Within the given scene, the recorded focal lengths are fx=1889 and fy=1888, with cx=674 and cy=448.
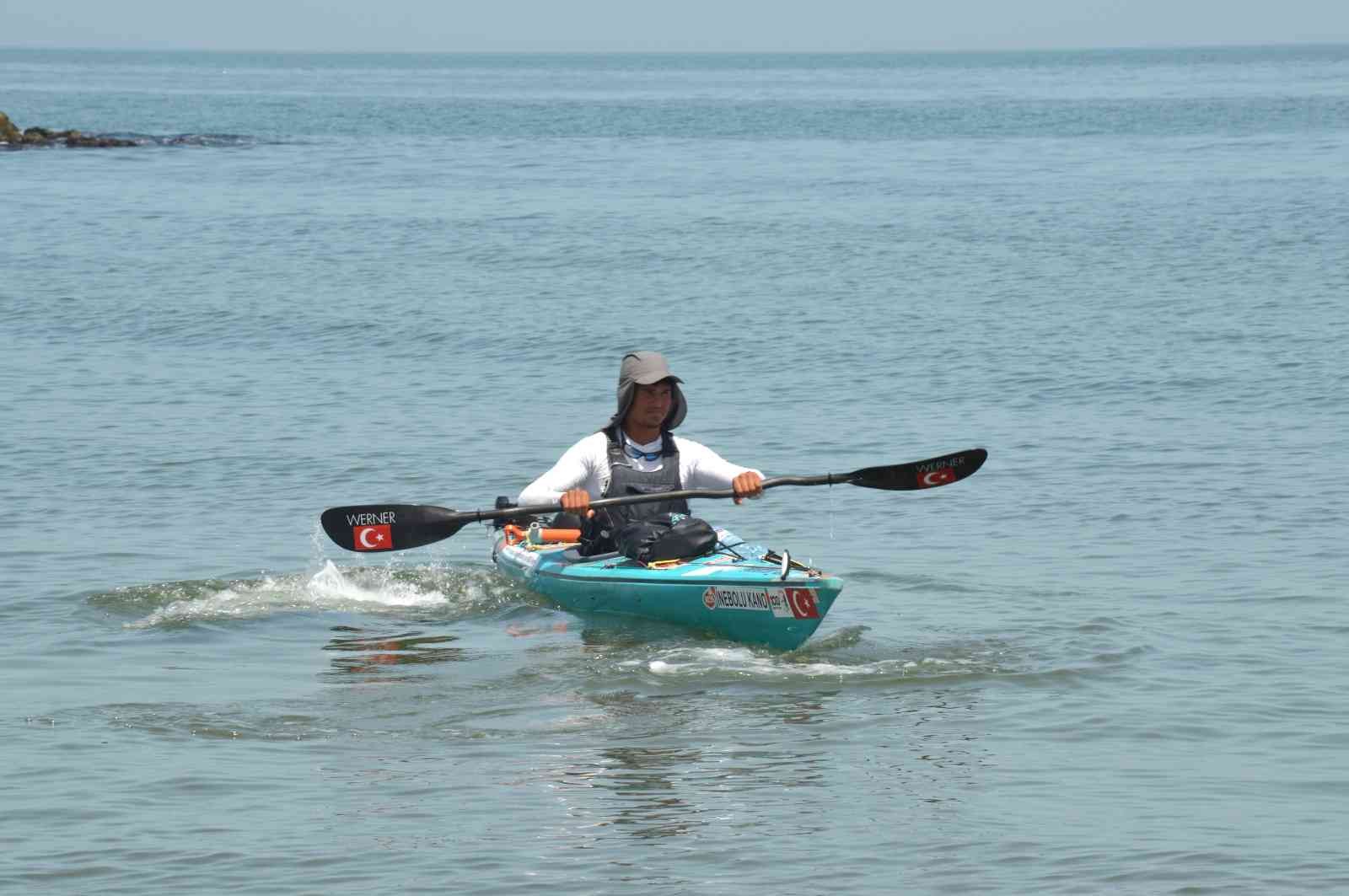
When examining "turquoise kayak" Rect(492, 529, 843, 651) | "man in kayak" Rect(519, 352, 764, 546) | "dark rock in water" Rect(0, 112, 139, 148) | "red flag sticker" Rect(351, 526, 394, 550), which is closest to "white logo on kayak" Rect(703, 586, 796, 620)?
"turquoise kayak" Rect(492, 529, 843, 651)

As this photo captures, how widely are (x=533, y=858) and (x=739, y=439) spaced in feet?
35.0

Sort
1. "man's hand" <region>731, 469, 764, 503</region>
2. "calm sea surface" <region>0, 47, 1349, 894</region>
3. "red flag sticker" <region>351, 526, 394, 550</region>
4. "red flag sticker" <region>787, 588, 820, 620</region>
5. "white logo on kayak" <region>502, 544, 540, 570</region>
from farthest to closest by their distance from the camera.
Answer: "white logo on kayak" <region>502, 544, 540, 570</region>
"red flag sticker" <region>351, 526, 394, 550</region>
"man's hand" <region>731, 469, 764, 503</region>
"red flag sticker" <region>787, 588, 820, 620</region>
"calm sea surface" <region>0, 47, 1349, 894</region>

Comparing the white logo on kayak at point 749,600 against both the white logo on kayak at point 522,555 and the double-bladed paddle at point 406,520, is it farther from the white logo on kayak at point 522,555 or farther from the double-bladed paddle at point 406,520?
the white logo on kayak at point 522,555

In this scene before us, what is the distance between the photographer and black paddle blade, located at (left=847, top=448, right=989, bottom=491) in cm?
1204

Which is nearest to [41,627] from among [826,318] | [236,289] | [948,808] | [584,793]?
A: [584,793]

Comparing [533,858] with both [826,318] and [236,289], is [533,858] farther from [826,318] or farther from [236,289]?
[236,289]

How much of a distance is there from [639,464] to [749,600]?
52.0 inches

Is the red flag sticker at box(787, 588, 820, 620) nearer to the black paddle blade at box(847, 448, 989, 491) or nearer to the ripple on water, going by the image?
the black paddle blade at box(847, 448, 989, 491)

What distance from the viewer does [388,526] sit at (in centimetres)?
1185

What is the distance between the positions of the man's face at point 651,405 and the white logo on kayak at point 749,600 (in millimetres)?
1161

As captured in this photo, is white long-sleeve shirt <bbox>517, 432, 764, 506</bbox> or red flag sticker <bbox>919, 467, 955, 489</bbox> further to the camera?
red flag sticker <bbox>919, 467, 955, 489</bbox>

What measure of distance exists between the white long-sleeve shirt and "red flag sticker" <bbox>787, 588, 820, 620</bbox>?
3.76ft

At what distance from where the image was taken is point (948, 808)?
8031 mm

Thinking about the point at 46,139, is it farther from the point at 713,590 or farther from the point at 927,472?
the point at 713,590
